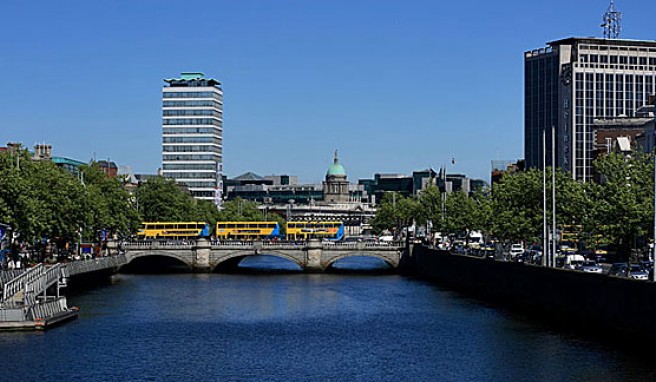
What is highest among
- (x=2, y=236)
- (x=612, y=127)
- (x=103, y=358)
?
(x=612, y=127)

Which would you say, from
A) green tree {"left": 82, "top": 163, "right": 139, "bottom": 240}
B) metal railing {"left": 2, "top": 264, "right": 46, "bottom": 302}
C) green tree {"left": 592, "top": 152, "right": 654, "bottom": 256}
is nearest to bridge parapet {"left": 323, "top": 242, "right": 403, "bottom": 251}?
green tree {"left": 82, "top": 163, "right": 139, "bottom": 240}

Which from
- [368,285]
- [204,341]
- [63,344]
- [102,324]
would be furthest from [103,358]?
[368,285]

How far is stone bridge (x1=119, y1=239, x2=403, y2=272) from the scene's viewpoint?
502 feet

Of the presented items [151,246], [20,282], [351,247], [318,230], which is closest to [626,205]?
[20,282]

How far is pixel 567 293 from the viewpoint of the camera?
85.8m

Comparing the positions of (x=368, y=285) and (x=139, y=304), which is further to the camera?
(x=368, y=285)

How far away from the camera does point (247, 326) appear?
289 ft

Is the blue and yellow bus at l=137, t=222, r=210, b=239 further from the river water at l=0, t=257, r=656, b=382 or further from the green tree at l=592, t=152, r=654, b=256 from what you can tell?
the green tree at l=592, t=152, r=654, b=256

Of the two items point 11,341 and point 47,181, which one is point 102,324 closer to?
point 11,341

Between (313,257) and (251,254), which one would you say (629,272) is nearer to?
(313,257)

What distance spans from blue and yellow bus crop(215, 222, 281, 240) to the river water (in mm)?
75006

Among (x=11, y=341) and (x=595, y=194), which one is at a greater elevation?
(x=595, y=194)

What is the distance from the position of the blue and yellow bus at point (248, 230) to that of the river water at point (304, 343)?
7501cm

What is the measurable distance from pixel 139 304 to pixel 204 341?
84.7 feet
